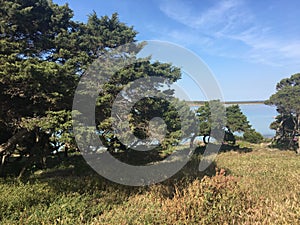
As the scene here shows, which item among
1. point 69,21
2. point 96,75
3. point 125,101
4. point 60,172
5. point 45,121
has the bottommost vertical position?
point 60,172

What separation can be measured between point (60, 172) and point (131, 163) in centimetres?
376

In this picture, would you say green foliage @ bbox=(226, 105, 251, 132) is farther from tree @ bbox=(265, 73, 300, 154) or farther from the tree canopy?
the tree canopy

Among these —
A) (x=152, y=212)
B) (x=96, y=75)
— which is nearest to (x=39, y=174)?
(x=96, y=75)

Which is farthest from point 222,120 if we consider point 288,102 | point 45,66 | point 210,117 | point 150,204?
point 45,66

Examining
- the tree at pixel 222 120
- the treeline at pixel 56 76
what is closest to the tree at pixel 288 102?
the tree at pixel 222 120

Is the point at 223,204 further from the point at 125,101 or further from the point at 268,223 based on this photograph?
the point at 125,101

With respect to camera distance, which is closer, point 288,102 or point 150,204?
point 150,204

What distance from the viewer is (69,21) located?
9961mm

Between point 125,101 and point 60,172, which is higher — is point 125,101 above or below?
above

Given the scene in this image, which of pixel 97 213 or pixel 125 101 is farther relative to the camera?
pixel 125 101

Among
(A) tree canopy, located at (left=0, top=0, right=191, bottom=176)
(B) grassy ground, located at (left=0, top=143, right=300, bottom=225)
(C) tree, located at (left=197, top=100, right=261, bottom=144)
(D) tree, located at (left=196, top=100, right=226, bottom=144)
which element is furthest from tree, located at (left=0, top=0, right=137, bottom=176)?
(C) tree, located at (left=197, top=100, right=261, bottom=144)

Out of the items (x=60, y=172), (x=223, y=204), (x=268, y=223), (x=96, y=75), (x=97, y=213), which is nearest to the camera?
(x=268, y=223)

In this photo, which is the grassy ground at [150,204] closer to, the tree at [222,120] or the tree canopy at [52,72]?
the tree canopy at [52,72]

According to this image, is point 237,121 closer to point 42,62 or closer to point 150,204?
point 150,204
